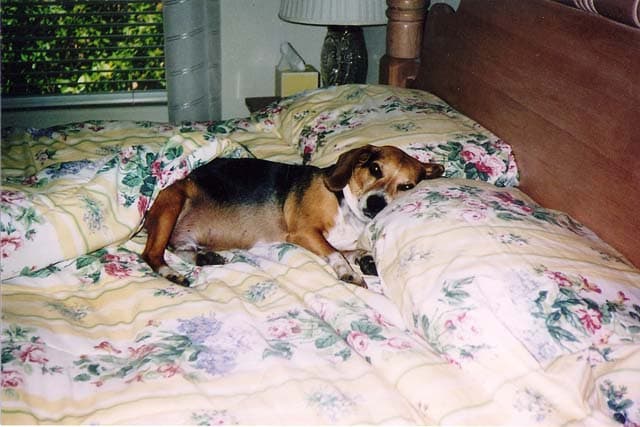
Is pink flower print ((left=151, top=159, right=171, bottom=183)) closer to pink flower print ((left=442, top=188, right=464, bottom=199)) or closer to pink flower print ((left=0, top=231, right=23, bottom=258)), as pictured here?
pink flower print ((left=0, top=231, right=23, bottom=258))

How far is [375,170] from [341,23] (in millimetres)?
1365

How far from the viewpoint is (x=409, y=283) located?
1512 millimetres

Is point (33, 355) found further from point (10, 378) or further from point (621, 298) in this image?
point (621, 298)

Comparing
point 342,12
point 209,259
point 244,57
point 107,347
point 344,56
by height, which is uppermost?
point 342,12

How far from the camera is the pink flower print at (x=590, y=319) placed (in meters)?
1.22

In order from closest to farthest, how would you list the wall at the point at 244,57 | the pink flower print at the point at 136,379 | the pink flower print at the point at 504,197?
the pink flower print at the point at 136,379 < the pink flower print at the point at 504,197 < the wall at the point at 244,57

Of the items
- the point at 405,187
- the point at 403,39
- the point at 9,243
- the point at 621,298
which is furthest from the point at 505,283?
the point at 403,39

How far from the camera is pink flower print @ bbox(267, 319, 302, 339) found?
4.91ft

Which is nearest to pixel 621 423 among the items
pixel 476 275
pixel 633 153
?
pixel 476 275

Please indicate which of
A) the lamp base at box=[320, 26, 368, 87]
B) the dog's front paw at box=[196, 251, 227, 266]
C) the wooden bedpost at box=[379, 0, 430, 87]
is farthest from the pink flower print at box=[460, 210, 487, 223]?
the lamp base at box=[320, 26, 368, 87]

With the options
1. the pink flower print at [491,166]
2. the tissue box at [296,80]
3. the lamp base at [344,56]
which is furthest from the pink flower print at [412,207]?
the tissue box at [296,80]

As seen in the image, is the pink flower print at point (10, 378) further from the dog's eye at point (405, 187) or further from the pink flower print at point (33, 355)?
the dog's eye at point (405, 187)

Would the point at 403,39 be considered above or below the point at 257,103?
above

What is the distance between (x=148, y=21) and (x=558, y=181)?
3.36 meters
